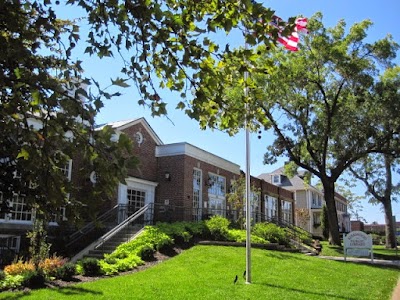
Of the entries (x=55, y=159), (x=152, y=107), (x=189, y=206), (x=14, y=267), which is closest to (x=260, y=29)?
(x=152, y=107)

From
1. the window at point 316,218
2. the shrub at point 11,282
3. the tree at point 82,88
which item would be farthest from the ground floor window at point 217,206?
the window at point 316,218

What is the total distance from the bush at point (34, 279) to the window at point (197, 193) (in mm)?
13546

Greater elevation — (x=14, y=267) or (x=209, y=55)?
(x=209, y=55)

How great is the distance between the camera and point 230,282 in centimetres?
1080

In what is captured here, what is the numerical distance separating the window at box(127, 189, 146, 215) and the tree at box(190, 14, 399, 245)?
7277mm

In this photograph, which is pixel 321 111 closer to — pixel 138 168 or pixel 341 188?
pixel 138 168

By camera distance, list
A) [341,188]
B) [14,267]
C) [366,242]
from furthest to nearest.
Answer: [341,188], [366,242], [14,267]

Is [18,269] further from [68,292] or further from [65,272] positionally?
[68,292]

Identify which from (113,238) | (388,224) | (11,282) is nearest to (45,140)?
(11,282)

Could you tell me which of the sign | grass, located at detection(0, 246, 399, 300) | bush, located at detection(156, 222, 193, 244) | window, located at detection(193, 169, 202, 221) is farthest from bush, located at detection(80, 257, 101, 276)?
the sign

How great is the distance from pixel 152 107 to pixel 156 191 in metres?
18.5

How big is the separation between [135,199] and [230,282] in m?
11.2

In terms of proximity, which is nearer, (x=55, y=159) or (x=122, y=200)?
(x=55, y=159)

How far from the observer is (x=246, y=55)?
4.09 m
